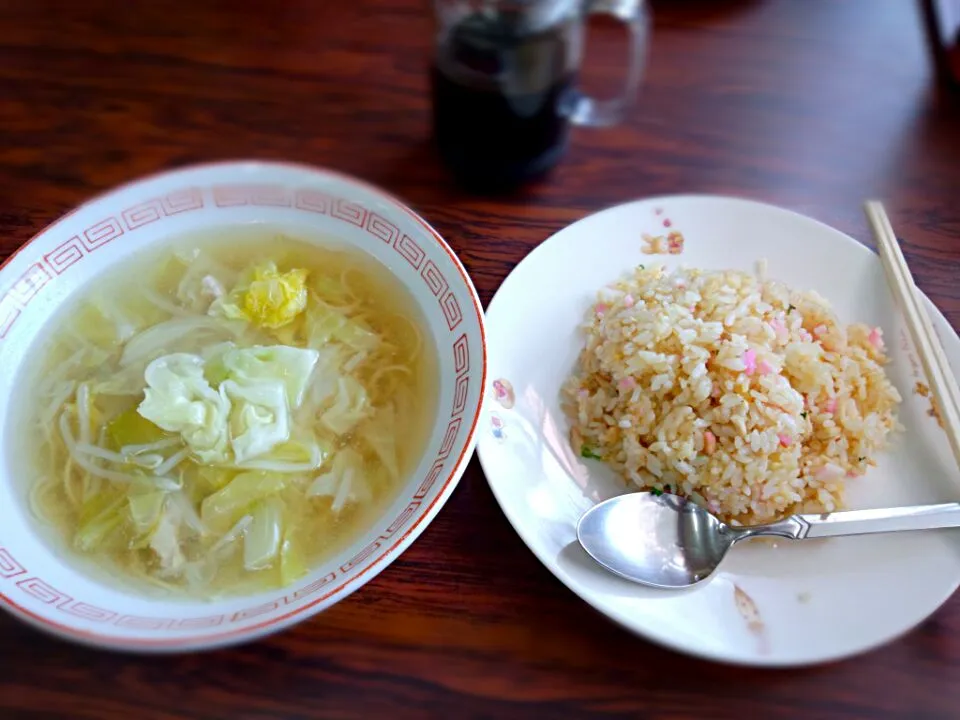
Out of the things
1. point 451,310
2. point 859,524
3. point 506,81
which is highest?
point 506,81

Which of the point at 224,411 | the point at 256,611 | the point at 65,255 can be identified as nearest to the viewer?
the point at 256,611

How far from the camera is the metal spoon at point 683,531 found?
1074 millimetres

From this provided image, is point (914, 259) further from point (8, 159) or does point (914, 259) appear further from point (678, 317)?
point (8, 159)

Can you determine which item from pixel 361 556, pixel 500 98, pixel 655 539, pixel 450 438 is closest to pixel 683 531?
pixel 655 539

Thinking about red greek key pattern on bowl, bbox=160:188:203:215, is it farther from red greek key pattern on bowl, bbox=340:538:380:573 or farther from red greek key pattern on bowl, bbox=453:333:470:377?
red greek key pattern on bowl, bbox=340:538:380:573

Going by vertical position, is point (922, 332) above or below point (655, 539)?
above

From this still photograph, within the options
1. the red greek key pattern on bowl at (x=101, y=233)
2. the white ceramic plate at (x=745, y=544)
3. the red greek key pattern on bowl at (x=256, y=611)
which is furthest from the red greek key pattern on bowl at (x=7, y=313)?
the white ceramic plate at (x=745, y=544)

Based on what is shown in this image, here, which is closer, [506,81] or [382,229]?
[382,229]

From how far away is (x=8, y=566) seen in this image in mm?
973

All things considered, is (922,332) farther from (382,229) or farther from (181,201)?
(181,201)

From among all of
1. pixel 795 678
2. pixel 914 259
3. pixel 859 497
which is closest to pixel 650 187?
pixel 914 259

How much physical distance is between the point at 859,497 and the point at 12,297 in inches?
56.5

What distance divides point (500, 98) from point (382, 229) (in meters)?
0.38

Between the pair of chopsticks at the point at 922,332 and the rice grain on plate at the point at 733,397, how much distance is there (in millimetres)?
62
